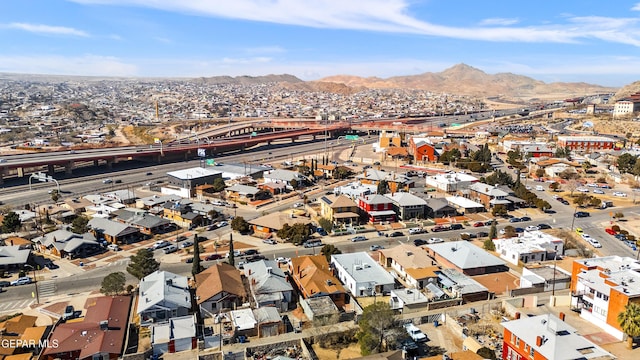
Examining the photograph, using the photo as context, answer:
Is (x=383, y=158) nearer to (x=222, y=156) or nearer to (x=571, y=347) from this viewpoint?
(x=222, y=156)

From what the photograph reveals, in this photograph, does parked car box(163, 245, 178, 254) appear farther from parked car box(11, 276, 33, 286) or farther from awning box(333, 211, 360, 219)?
awning box(333, 211, 360, 219)

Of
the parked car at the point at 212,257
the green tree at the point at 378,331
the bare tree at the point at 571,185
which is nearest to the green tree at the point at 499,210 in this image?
the bare tree at the point at 571,185

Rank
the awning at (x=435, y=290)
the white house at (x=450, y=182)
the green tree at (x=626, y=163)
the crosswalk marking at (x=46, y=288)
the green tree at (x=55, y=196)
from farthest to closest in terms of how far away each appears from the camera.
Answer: the green tree at (x=626, y=163) < the white house at (x=450, y=182) < the green tree at (x=55, y=196) < the crosswalk marking at (x=46, y=288) < the awning at (x=435, y=290)

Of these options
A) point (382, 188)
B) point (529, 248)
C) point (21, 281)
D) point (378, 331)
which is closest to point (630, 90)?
point (382, 188)

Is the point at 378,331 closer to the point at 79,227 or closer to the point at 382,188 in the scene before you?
the point at 79,227

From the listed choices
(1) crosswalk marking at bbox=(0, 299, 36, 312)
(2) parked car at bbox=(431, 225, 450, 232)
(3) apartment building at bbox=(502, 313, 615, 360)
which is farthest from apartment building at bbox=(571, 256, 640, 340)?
(1) crosswalk marking at bbox=(0, 299, 36, 312)

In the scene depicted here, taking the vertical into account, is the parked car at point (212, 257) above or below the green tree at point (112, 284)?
below

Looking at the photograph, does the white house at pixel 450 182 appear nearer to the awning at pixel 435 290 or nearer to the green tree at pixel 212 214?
the awning at pixel 435 290
